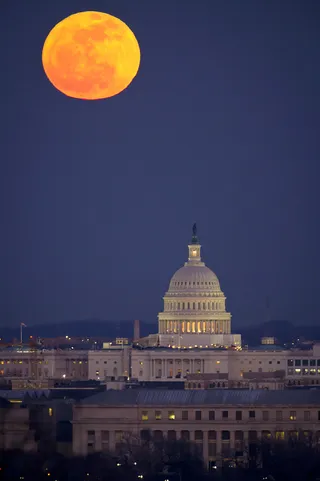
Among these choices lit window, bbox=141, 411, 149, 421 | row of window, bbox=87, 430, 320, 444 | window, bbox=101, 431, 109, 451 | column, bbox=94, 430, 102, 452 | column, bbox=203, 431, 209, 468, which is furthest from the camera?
lit window, bbox=141, 411, 149, 421

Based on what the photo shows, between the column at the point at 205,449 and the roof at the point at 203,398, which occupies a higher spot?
the roof at the point at 203,398

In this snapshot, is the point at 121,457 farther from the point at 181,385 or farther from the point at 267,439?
the point at 181,385

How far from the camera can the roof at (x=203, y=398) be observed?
13512 cm

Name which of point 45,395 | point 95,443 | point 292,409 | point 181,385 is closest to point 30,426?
point 95,443

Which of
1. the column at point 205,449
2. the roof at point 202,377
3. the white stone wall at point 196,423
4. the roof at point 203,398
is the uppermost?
the roof at point 202,377

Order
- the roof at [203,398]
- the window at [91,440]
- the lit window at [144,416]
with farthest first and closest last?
the roof at [203,398], the lit window at [144,416], the window at [91,440]

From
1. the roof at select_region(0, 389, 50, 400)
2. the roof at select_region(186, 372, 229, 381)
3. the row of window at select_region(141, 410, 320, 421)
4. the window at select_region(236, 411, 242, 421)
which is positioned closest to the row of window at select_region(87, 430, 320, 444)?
the row of window at select_region(141, 410, 320, 421)

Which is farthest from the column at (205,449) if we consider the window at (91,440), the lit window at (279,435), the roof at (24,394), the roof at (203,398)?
the roof at (24,394)

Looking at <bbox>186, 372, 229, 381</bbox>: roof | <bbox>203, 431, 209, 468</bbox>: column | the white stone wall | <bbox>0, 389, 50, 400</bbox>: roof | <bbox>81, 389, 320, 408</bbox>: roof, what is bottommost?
<bbox>203, 431, 209, 468</bbox>: column

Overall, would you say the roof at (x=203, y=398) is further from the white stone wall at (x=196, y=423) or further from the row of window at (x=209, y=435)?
the row of window at (x=209, y=435)

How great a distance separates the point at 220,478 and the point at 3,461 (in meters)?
7.41

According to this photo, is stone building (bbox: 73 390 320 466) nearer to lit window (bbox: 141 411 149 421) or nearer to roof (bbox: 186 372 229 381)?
lit window (bbox: 141 411 149 421)

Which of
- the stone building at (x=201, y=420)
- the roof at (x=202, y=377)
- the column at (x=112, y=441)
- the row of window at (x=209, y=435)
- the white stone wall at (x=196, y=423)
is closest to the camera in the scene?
the column at (x=112, y=441)

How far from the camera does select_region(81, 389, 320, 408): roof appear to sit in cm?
13512
